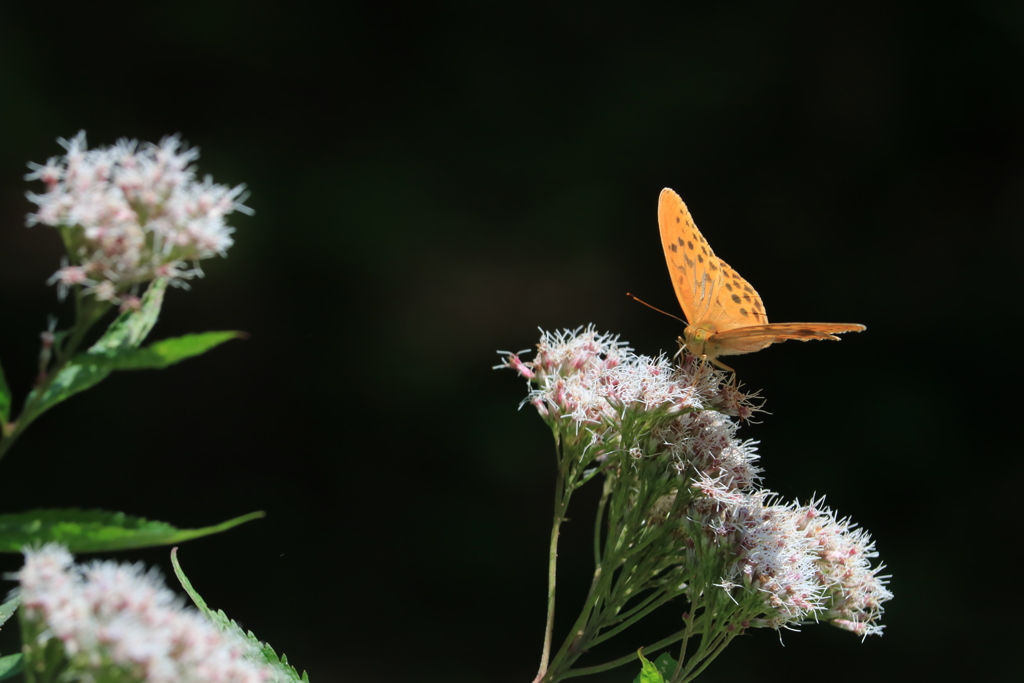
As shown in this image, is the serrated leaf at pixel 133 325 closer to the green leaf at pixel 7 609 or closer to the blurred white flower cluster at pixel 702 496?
the green leaf at pixel 7 609

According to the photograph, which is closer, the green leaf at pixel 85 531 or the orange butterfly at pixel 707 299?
the green leaf at pixel 85 531

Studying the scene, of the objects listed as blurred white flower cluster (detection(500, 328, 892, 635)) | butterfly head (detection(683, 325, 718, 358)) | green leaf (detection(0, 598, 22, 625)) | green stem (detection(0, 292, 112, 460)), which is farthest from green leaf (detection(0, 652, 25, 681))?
butterfly head (detection(683, 325, 718, 358))

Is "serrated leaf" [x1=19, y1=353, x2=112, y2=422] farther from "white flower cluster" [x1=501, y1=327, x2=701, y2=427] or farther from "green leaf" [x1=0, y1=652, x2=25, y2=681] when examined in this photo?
"white flower cluster" [x1=501, y1=327, x2=701, y2=427]

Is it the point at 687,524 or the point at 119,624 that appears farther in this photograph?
the point at 687,524

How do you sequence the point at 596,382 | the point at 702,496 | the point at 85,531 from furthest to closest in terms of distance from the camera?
1. the point at 596,382
2. the point at 702,496
3. the point at 85,531

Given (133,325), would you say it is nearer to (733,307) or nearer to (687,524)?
(687,524)

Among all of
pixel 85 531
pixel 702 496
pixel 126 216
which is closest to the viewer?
pixel 85 531

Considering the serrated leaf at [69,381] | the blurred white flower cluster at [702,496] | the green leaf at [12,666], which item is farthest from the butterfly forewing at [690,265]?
the green leaf at [12,666]

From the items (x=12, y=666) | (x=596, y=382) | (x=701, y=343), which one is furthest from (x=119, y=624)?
(x=701, y=343)
